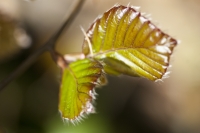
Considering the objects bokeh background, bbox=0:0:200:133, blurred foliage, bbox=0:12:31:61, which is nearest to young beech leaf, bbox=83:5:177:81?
blurred foliage, bbox=0:12:31:61

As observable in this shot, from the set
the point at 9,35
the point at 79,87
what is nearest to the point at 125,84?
the point at 9,35

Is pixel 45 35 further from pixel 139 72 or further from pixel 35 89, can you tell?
pixel 139 72

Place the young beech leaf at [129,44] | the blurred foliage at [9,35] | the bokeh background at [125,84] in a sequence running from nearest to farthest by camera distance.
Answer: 1. the young beech leaf at [129,44]
2. the blurred foliage at [9,35]
3. the bokeh background at [125,84]

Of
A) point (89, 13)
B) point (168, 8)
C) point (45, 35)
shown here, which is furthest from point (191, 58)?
point (45, 35)

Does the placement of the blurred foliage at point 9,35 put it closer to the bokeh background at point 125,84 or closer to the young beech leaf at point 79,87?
the young beech leaf at point 79,87

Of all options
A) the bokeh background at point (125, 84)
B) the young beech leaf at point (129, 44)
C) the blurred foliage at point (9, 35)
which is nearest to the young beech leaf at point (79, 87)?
the young beech leaf at point (129, 44)

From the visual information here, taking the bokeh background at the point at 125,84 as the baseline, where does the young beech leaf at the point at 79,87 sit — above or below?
above
